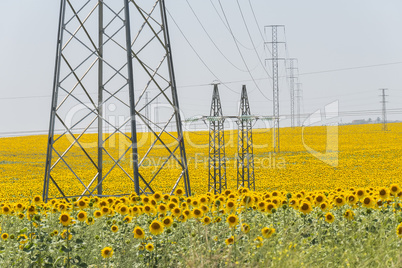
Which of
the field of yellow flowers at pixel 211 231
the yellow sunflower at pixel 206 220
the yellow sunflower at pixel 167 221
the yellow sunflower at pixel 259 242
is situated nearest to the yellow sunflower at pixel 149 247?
the field of yellow flowers at pixel 211 231

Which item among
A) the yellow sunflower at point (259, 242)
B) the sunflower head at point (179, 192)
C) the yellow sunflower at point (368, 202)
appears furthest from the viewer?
the sunflower head at point (179, 192)

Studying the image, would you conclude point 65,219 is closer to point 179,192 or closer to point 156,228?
point 156,228

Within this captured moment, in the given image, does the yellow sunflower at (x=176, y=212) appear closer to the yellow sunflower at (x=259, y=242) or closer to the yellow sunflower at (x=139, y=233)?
the yellow sunflower at (x=139, y=233)

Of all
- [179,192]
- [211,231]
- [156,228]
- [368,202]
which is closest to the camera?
[156,228]

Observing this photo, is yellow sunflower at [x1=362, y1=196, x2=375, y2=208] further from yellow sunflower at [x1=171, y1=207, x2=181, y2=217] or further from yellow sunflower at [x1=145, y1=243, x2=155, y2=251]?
yellow sunflower at [x1=145, y1=243, x2=155, y2=251]

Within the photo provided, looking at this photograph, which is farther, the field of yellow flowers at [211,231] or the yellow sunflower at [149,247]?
the yellow sunflower at [149,247]

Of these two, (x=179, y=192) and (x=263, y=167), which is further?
(x=263, y=167)

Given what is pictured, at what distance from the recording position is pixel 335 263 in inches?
200

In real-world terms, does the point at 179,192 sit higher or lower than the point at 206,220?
higher

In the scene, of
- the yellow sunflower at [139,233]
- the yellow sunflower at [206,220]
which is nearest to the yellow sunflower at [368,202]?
the yellow sunflower at [206,220]

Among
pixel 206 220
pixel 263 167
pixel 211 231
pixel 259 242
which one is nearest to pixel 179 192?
pixel 211 231

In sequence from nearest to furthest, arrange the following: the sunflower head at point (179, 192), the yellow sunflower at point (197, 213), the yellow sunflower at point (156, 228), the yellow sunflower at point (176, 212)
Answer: the yellow sunflower at point (156, 228) → the yellow sunflower at point (197, 213) → the yellow sunflower at point (176, 212) → the sunflower head at point (179, 192)

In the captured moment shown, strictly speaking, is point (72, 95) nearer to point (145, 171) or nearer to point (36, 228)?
point (36, 228)

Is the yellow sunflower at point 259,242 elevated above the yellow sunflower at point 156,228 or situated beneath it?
situated beneath
